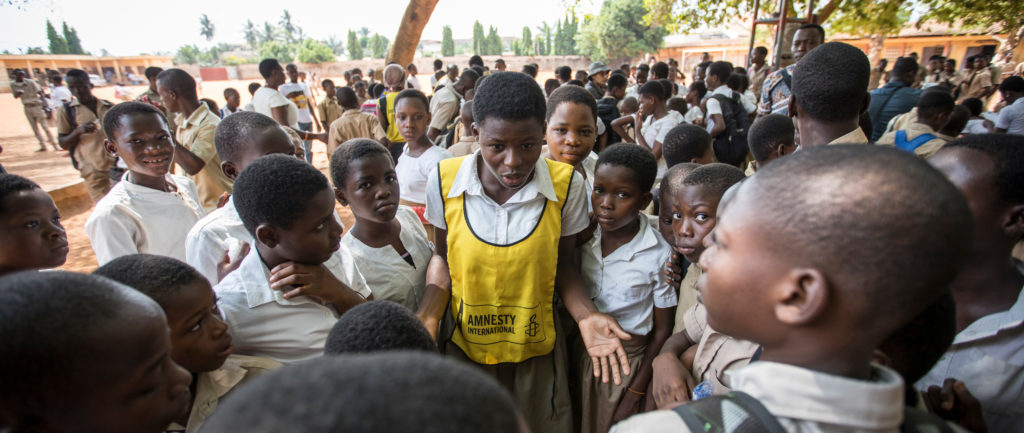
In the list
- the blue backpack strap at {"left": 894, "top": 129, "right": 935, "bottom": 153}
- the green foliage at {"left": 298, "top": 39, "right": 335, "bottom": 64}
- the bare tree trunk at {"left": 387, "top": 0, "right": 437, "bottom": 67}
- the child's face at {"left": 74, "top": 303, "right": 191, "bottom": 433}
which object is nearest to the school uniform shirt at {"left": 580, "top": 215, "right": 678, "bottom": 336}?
the child's face at {"left": 74, "top": 303, "right": 191, "bottom": 433}

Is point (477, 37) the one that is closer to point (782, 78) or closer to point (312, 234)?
point (782, 78)

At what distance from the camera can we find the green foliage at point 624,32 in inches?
1496

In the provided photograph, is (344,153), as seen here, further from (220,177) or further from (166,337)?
(220,177)

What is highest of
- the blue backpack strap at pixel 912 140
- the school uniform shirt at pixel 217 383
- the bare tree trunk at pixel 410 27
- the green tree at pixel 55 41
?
the green tree at pixel 55 41

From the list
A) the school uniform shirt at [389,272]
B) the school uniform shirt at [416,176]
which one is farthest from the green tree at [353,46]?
the school uniform shirt at [389,272]

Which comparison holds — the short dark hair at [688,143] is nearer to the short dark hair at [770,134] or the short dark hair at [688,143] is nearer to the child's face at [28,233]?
the short dark hair at [770,134]

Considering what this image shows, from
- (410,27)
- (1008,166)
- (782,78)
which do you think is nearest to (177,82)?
(1008,166)

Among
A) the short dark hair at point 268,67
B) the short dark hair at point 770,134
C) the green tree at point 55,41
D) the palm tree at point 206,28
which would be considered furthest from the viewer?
the palm tree at point 206,28

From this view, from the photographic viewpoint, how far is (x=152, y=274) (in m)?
1.23

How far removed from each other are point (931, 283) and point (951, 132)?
5262 millimetres

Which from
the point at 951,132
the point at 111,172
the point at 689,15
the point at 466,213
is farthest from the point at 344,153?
the point at 689,15

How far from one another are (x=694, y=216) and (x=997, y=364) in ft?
2.95

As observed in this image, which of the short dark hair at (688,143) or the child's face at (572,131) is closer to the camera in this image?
the child's face at (572,131)

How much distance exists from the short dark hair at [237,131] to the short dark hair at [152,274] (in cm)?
122
